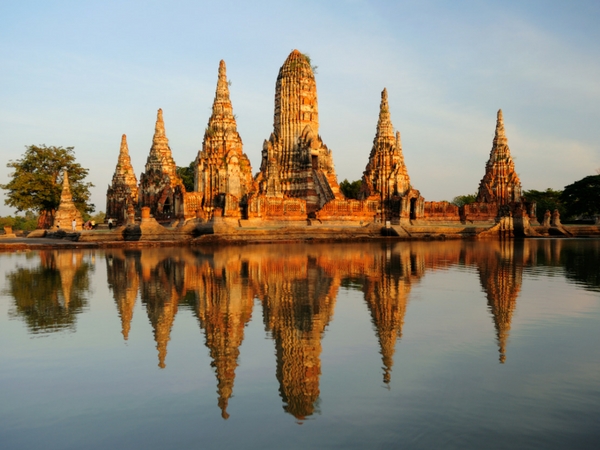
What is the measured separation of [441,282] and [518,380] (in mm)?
8877

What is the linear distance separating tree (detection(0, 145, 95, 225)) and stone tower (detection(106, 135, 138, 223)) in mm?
1896

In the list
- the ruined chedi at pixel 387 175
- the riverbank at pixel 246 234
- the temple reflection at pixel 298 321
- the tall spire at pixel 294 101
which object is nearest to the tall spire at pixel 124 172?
the riverbank at pixel 246 234

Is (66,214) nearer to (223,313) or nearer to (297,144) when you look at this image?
(297,144)

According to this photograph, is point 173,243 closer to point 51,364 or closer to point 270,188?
point 270,188

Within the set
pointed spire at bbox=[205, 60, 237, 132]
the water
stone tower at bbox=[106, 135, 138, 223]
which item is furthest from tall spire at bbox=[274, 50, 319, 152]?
the water

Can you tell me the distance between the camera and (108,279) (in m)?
16.0

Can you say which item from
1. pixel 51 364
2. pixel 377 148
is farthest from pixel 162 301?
pixel 377 148

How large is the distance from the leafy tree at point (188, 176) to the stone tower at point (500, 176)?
34.4 meters

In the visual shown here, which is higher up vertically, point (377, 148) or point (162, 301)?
point (377, 148)

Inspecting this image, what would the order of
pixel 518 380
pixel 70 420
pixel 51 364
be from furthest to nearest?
pixel 51 364 < pixel 518 380 < pixel 70 420

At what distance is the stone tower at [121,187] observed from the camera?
57.3 metres

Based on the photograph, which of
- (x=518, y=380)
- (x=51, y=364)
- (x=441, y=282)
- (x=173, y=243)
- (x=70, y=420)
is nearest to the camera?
(x=70, y=420)

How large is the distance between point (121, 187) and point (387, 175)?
2484cm

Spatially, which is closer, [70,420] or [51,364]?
[70,420]
